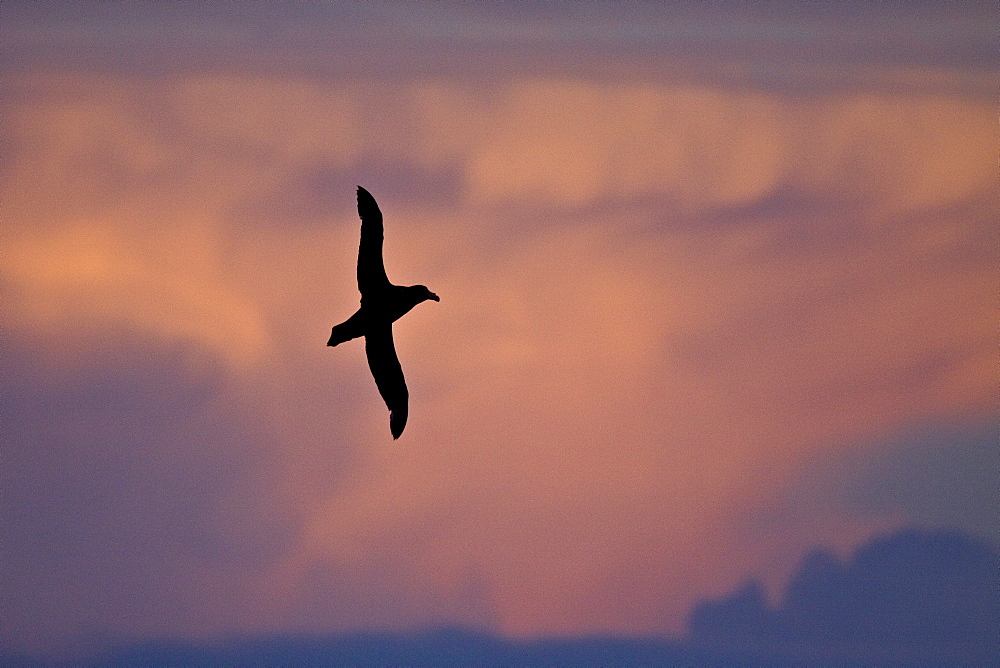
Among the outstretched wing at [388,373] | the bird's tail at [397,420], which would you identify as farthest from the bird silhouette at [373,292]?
the bird's tail at [397,420]

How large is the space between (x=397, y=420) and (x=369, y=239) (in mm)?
4808

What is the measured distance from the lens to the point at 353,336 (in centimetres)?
3441

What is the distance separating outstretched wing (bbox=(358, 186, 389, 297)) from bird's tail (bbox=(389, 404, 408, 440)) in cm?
383

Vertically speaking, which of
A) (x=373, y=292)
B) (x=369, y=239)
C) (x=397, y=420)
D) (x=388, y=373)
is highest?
(x=369, y=239)

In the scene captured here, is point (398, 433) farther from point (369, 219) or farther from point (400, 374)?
point (369, 219)

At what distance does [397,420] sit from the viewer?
120 ft

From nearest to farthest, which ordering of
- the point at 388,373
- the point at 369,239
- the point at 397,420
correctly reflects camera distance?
1. the point at 369,239
2. the point at 388,373
3. the point at 397,420

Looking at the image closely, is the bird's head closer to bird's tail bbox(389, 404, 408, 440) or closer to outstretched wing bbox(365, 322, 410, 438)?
outstretched wing bbox(365, 322, 410, 438)

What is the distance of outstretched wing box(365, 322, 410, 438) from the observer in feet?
117

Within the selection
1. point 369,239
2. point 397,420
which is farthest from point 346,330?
point 397,420

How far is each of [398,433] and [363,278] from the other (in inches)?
164

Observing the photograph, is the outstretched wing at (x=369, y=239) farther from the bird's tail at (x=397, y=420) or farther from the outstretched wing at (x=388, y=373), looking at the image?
the bird's tail at (x=397, y=420)

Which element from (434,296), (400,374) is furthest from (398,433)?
(434,296)

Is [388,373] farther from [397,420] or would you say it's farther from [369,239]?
[369,239]
